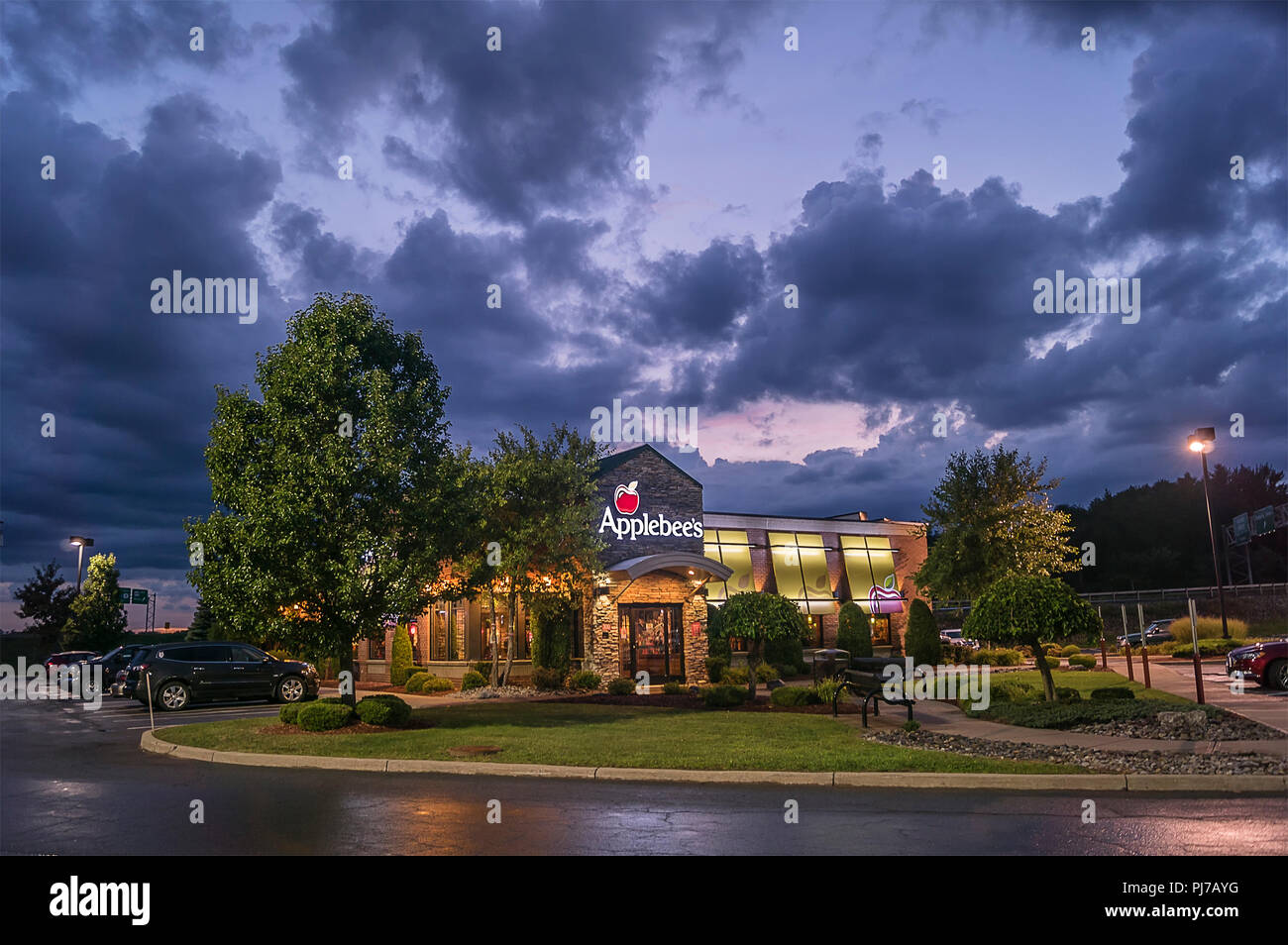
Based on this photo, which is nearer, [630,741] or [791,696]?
[630,741]

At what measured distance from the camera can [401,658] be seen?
110ft

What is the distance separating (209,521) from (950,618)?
5745 cm

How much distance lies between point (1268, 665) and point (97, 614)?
182 feet

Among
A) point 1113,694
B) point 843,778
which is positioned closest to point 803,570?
point 1113,694

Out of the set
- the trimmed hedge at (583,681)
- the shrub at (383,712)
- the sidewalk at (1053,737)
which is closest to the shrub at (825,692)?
the sidewalk at (1053,737)

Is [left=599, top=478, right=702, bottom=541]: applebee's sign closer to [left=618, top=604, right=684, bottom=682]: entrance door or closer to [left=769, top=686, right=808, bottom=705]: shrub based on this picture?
[left=618, top=604, right=684, bottom=682]: entrance door

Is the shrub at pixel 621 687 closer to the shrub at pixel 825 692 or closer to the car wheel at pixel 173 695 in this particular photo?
the shrub at pixel 825 692

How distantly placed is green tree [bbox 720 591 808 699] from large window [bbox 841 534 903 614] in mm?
18182

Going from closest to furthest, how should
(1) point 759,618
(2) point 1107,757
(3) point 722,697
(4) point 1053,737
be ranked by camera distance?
(2) point 1107,757, (4) point 1053,737, (3) point 722,697, (1) point 759,618

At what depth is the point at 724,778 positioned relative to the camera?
1205cm

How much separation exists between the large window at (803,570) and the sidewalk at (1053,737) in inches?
796

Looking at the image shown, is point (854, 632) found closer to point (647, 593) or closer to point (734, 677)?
point (734, 677)
